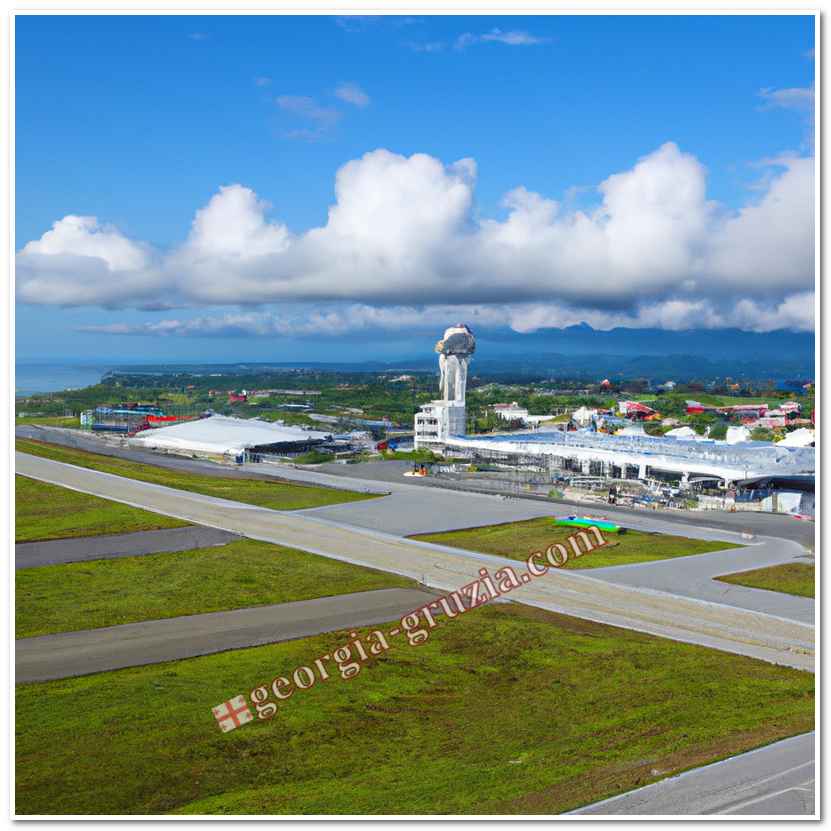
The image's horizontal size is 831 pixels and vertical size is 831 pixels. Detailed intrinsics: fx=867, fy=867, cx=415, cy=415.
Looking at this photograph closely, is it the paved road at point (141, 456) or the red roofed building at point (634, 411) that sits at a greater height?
the red roofed building at point (634, 411)

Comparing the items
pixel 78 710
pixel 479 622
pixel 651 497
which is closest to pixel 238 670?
pixel 78 710

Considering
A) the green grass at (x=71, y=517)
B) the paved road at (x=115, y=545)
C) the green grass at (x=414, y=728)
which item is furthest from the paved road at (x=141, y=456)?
the green grass at (x=414, y=728)

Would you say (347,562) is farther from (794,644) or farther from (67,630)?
(794,644)

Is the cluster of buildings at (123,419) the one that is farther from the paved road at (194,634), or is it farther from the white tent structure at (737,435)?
the paved road at (194,634)

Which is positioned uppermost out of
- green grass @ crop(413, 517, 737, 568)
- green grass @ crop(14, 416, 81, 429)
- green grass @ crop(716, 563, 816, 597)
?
green grass @ crop(14, 416, 81, 429)

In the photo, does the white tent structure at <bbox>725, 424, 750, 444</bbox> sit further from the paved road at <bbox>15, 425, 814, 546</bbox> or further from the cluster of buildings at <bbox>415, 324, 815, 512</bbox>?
the paved road at <bbox>15, 425, 814, 546</bbox>

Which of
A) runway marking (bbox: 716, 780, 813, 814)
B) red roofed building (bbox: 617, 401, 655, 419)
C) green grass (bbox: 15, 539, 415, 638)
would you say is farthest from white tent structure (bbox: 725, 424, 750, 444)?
runway marking (bbox: 716, 780, 813, 814)
